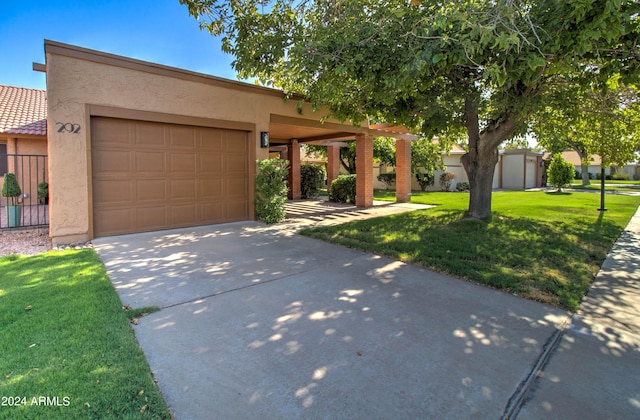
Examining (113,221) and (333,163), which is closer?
(113,221)

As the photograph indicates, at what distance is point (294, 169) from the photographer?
1708 centimetres

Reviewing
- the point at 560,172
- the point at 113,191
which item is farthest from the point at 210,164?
the point at 560,172

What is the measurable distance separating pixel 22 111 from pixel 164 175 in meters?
9.86

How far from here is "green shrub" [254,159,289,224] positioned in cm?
933

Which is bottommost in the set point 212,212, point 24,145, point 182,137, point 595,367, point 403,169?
point 595,367

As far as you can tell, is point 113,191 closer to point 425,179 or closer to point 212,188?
point 212,188

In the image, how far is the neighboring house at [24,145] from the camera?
11773mm

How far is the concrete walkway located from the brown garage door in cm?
272

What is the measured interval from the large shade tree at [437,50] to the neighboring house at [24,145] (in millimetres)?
8493

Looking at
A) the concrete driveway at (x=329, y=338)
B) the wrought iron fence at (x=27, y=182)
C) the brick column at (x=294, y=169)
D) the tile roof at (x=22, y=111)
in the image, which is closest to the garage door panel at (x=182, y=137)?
the concrete driveway at (x=329, y=338)

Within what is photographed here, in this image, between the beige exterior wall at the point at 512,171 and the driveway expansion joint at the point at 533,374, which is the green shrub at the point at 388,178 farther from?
the driveway expansion joint at the point at 533,374

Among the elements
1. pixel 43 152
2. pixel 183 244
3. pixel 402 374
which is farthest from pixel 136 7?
pixel 402 374

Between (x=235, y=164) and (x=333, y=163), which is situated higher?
(x=333, y=163)

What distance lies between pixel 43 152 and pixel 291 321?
1382 cm
